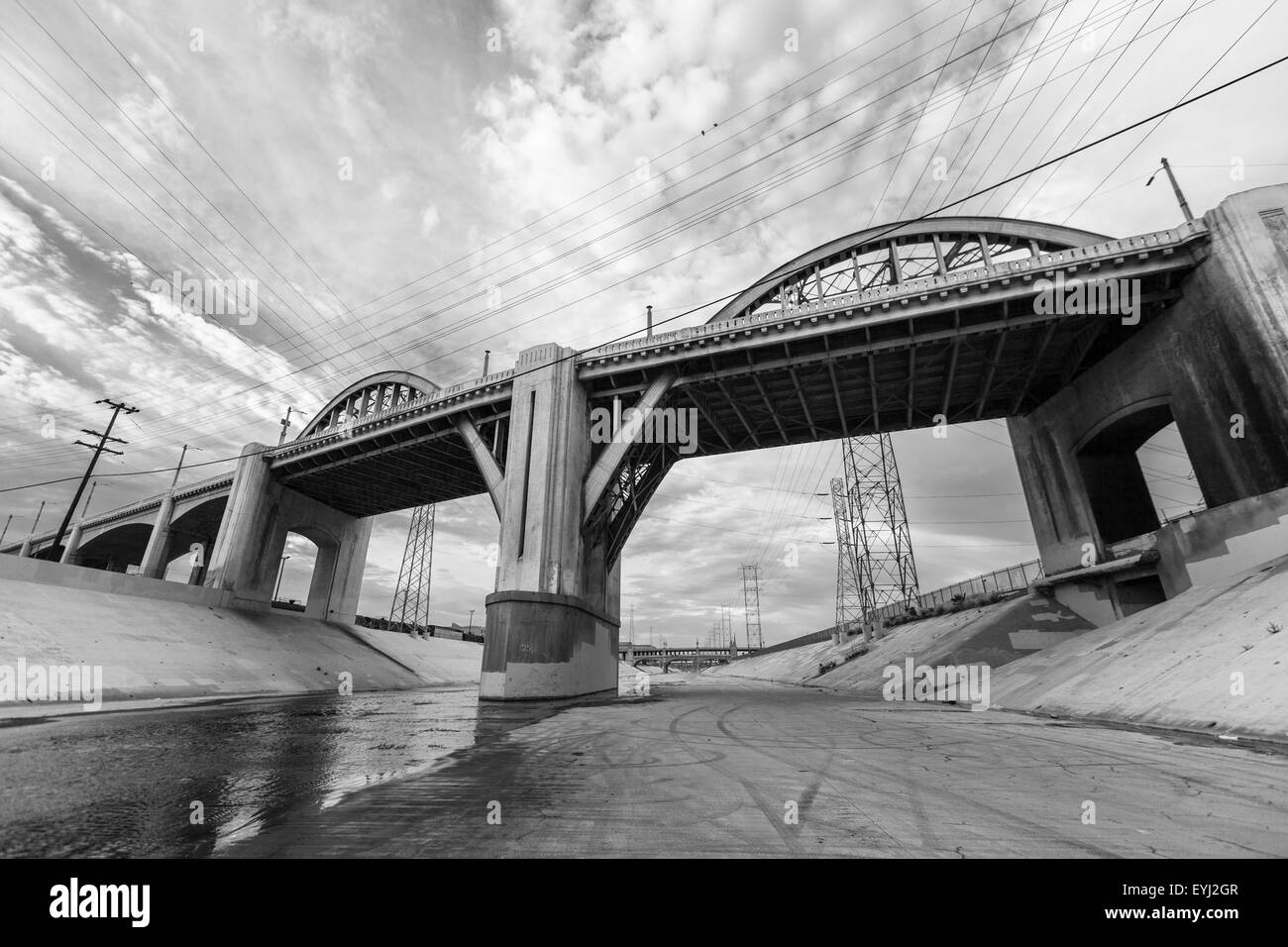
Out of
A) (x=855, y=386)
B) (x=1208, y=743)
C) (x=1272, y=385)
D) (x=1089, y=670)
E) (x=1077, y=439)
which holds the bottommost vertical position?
(x=1208, y=743)

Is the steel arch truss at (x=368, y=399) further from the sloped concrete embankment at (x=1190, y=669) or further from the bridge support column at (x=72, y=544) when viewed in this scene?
the bridge support column at (x=72, y=544)

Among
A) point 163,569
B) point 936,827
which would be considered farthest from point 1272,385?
point 163,569

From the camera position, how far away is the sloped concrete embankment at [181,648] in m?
18.6

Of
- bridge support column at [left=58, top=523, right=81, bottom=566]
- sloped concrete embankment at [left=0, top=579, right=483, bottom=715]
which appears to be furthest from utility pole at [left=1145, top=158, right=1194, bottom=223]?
bridge support column at [left=58, top=523, right=81, bottom=566]

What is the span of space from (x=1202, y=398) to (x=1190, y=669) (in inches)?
521

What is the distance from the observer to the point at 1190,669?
34.9 feet

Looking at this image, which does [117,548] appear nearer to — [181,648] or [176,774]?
[181,648]

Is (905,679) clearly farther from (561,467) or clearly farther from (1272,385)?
(561,467)

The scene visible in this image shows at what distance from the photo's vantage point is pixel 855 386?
27.1 m

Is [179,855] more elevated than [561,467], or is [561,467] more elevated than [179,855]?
[561,467]

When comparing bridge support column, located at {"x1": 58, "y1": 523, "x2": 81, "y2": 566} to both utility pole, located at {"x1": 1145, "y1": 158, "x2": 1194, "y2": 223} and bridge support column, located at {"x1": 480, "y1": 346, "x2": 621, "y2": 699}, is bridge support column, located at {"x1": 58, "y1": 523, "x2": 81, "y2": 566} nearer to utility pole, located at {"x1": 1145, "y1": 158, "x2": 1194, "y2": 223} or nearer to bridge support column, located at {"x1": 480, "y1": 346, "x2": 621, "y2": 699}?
bridge support column, located at {"x1": 480, "y1": 346, "x2": 621, "y2": 699}

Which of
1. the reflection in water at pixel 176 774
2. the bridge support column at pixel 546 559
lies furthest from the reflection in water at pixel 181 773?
the bridge support column at pixel 546 559

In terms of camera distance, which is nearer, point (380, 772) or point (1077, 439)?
point (380, 772)
